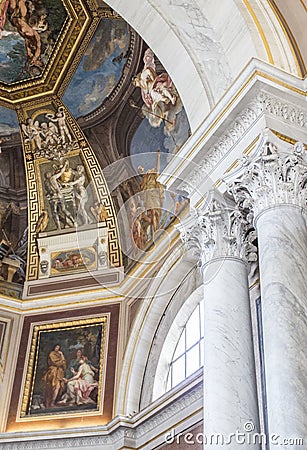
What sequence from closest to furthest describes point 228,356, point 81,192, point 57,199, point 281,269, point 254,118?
point 281,269 → point 228,356 → point 254,118 → point 81,192 → point 57,199

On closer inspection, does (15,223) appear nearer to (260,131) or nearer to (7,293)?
(7,293)

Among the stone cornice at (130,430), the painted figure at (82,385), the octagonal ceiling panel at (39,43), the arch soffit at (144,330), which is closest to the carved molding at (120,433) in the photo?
the stone cornice at (130,430)

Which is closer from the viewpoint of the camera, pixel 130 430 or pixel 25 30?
pixel 130 430

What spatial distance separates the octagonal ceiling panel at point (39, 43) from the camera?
11.9 metres

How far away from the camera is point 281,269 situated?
18.2 ft

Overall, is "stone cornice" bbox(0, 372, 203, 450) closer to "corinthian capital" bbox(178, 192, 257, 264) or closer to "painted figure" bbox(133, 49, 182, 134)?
"corinthian capital" bbox(178, 192, 257, 264)

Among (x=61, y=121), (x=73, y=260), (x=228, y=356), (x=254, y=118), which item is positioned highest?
(x=61, y=121)

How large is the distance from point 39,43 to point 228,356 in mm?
8503

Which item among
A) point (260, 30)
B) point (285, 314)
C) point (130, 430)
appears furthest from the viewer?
point (130, 430)

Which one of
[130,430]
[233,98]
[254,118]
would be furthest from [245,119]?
[130,430]

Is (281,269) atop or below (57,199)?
below

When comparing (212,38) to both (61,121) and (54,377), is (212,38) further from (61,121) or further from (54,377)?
(54,377)

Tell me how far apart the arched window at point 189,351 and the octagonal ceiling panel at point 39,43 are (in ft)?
17.7

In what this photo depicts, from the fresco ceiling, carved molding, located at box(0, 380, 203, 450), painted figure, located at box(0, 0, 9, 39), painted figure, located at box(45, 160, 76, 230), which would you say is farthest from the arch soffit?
painted figure, located at box(0, 0, 9, 39)
